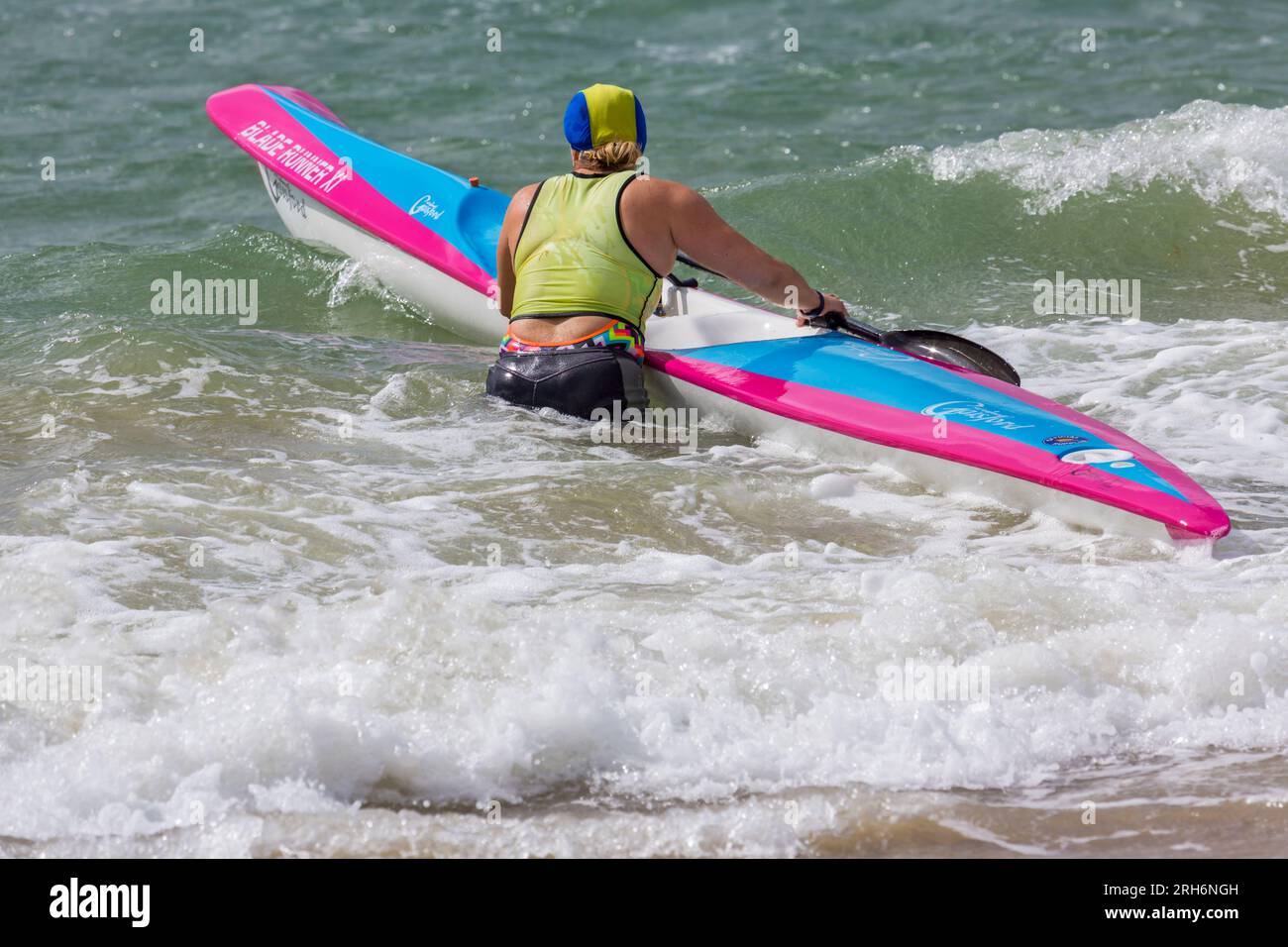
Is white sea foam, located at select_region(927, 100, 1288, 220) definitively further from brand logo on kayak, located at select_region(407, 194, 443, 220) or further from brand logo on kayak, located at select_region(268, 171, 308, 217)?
brand logo on kayak, located at select_region(268, 171, 308, 217)

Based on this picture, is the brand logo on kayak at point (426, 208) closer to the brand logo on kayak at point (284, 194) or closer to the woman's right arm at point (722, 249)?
the brand logo on kayak at point (284, 194)

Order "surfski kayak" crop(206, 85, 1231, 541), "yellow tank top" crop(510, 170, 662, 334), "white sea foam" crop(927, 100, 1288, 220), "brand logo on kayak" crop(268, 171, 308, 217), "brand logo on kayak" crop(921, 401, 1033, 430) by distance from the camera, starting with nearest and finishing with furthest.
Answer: "surfski kayak" crop(206, 85, 1231, 541) → "brand logo on kayak" crop(921, 401, 1033, 430) → "yellow tank top" crop(510, 170, 662, 334) → "brand logo on kayak" crop(268, 171, 308, 217) → "white sea foam" crop(927, 100, 1288, 220)

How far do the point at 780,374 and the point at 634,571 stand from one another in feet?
4.52

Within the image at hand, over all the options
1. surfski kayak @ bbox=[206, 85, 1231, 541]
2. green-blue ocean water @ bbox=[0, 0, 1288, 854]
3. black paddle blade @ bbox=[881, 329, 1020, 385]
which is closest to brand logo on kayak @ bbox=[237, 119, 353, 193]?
surfski kayak @ bbox=[206, 85, 1231, 541]

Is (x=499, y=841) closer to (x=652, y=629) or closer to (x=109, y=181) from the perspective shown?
(x=652, y=629)

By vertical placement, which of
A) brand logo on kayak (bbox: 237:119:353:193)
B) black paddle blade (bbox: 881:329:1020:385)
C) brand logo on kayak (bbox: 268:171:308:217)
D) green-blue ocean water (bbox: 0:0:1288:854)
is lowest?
green-blue ocean water (bbox: 0:0:1288:854)

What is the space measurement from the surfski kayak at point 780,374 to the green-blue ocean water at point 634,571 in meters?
0.11

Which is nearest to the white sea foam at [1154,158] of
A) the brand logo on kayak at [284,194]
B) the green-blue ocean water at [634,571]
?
the green-blue ocean water at [634,571]

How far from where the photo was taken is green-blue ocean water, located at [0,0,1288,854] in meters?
2.72

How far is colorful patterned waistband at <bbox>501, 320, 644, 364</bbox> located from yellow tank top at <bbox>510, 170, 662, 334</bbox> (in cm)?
4

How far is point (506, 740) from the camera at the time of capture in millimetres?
2852

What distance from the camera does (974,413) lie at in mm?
4449

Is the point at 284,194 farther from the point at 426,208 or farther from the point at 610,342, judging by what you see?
the point at 610,342

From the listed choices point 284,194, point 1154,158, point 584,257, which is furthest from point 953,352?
point 1154,158
